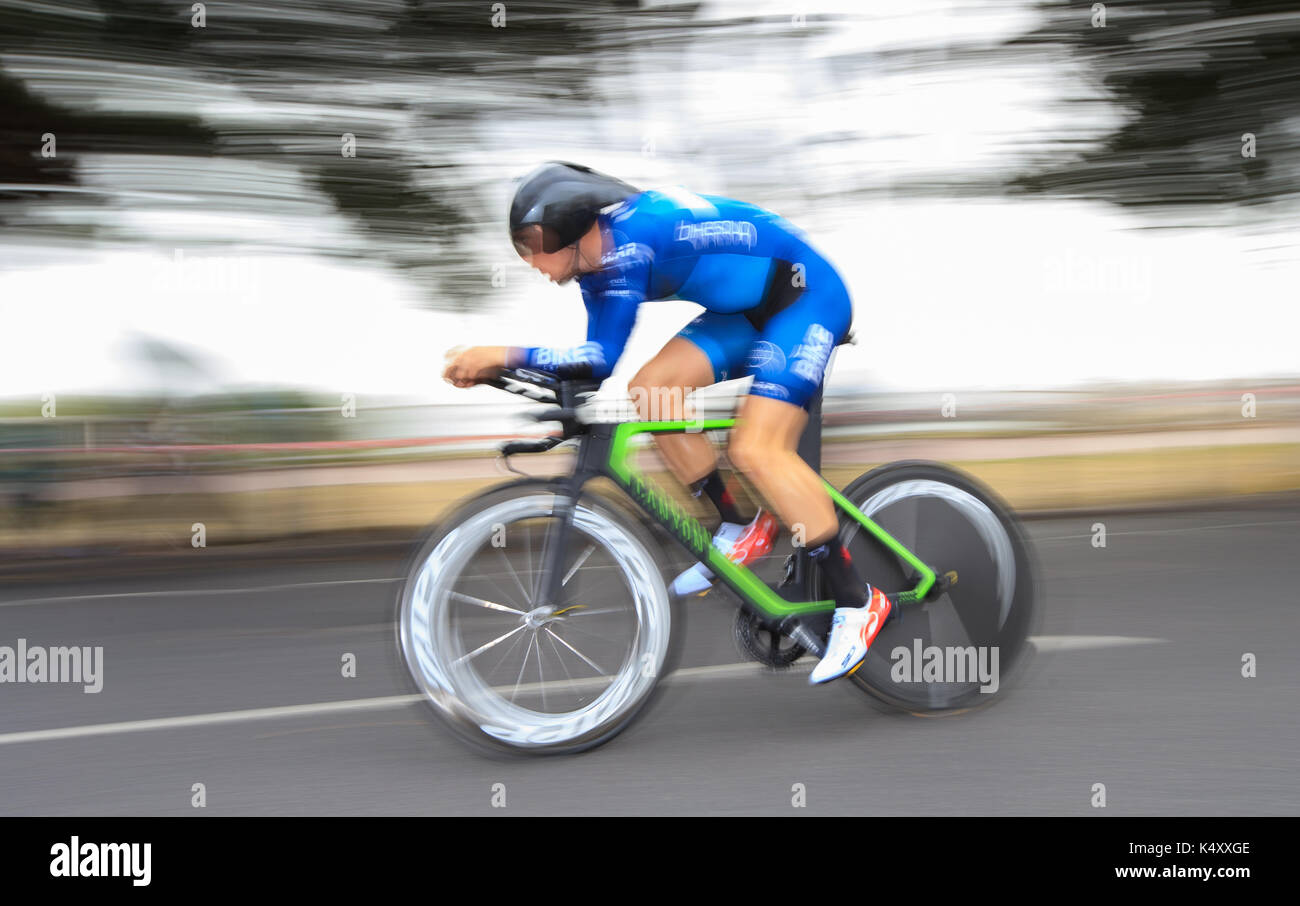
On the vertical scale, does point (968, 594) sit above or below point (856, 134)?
below

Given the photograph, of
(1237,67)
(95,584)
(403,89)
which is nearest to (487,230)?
(403,89)

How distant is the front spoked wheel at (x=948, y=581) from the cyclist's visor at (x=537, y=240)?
1219 millimetres

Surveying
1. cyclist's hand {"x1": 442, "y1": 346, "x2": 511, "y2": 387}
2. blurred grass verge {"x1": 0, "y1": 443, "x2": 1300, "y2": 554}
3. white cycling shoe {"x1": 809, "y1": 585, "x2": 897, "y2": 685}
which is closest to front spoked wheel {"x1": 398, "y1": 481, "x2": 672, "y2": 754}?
cyclist's hand {"x1": 442, "y1": 346, "x2": 511, "y2": 387}

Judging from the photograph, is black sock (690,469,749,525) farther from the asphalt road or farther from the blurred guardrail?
the blurred guardrail

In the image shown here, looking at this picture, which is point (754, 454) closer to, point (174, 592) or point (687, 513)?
point (687, 513)

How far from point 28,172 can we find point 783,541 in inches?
230

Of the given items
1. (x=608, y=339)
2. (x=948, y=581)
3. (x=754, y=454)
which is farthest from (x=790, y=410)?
(x=948, y=581)

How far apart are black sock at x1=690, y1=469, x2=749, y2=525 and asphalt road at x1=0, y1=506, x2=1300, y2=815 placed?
0.27m

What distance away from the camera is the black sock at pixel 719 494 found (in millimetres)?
3785

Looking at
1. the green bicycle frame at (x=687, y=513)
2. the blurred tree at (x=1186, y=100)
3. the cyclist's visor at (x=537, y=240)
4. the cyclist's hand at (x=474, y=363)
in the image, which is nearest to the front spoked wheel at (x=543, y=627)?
the green bicycle frame at (x=687, y=513)

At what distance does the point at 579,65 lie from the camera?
8398mm

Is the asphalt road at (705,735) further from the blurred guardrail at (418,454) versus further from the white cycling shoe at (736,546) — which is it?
the blurred guardrail at (418,454)

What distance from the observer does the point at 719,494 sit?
3.82 meters

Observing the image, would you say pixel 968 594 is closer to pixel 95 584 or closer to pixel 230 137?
pixel 95 584
